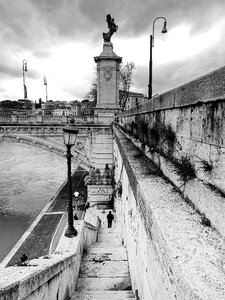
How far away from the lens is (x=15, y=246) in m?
12.1

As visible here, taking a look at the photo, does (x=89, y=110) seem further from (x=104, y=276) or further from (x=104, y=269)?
(x=104, y=276)

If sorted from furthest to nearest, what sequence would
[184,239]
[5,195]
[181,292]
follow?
[5,195] < [184,239] < [181,292]

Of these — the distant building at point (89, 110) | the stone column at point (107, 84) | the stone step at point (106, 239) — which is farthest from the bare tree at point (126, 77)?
the stone step at point (106, 239)

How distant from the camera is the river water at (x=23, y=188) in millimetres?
14602

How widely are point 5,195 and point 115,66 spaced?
15.6 m

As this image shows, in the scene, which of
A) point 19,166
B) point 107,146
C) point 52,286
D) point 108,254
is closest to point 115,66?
point 107,146

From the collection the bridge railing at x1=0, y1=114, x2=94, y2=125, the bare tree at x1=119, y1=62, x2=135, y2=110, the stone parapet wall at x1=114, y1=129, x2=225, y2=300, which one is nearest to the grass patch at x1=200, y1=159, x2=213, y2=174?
the stone parapet wall at x1=114, y1=129, x2=225, y2=300

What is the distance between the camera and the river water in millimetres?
14602

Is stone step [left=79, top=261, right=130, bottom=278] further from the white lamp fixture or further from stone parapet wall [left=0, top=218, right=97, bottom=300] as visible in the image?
the white lamp fixture

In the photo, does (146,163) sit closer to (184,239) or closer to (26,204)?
(184,239)

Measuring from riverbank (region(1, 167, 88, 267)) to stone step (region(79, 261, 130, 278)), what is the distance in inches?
281

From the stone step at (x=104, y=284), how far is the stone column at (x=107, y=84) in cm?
1126

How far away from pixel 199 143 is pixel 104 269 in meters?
4.17

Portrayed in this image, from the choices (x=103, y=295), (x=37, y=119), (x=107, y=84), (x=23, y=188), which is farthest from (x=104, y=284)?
(x=23, y=188)
